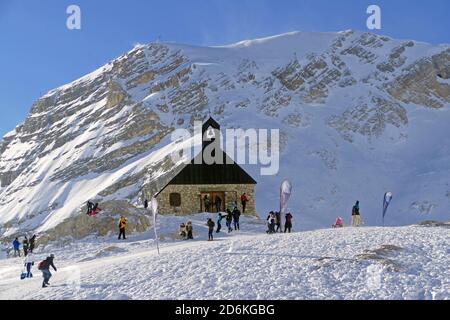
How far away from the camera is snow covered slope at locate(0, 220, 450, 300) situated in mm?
17141

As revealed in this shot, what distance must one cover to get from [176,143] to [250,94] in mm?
20591

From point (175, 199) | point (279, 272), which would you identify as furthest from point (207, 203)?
point (279, 272)

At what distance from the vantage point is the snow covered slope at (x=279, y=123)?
6850cm

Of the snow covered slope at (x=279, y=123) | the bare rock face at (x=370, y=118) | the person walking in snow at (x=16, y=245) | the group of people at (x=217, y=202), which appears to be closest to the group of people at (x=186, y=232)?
the group of people at (x=217, y=202)

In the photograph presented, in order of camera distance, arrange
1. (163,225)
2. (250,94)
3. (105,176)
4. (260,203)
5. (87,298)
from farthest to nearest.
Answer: (250,94) < (105,176) < (260,203) < (163,225) < (87,298)

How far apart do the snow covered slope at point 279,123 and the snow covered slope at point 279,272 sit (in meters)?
31.7

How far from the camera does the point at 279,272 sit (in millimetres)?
18891

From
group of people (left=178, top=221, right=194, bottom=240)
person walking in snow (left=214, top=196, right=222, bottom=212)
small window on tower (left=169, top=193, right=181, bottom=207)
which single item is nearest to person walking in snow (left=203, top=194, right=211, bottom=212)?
person walking in snow (left=214, top=196, right=222, bottom=212)

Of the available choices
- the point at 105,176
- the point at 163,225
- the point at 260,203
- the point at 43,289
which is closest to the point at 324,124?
the point at 260,203

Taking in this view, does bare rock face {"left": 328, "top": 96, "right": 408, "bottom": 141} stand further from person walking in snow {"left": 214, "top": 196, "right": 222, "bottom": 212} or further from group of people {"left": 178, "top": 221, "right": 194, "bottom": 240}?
group of people {"left": 178, "top": 221, "right": 194, "bottom": 240}

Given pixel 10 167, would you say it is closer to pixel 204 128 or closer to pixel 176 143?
pixel 176 143

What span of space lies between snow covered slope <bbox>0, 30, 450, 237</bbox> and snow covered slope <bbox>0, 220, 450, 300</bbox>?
31.7m

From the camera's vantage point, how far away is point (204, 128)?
155ft

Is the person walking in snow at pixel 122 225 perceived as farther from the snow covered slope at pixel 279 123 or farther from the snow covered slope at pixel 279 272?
the snow covered slope at pixel 279 123
